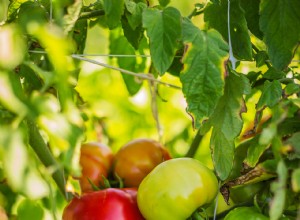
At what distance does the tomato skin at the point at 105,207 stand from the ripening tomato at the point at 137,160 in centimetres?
13

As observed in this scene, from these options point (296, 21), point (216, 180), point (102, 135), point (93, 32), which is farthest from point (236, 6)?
point (93, 32)

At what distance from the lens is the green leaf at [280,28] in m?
0.84

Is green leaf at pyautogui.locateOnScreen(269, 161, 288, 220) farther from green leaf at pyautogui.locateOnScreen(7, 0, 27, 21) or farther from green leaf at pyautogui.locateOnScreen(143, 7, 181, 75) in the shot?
green leaf at pyautogui.locateOnScreen(7, 0, 27, 21)

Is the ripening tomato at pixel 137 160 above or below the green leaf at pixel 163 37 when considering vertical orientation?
below

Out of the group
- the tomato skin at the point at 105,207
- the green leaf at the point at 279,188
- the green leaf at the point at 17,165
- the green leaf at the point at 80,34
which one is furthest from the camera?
the green leaf at the point at 80,34

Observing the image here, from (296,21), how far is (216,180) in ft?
0.78

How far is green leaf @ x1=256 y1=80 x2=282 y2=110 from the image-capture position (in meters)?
0.78

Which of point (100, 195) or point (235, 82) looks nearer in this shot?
point (235, 82)

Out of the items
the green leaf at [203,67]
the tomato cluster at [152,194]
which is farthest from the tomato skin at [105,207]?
the green leaf at [203,67]

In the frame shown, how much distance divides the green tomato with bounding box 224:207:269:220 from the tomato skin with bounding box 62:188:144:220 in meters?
0.14

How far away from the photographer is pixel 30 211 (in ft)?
3.06

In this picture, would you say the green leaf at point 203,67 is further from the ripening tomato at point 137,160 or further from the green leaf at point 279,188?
the ripening tomato at point 137,160

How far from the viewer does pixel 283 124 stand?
0.80m

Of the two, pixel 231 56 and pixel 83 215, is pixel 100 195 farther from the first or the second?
pixel 231 56
